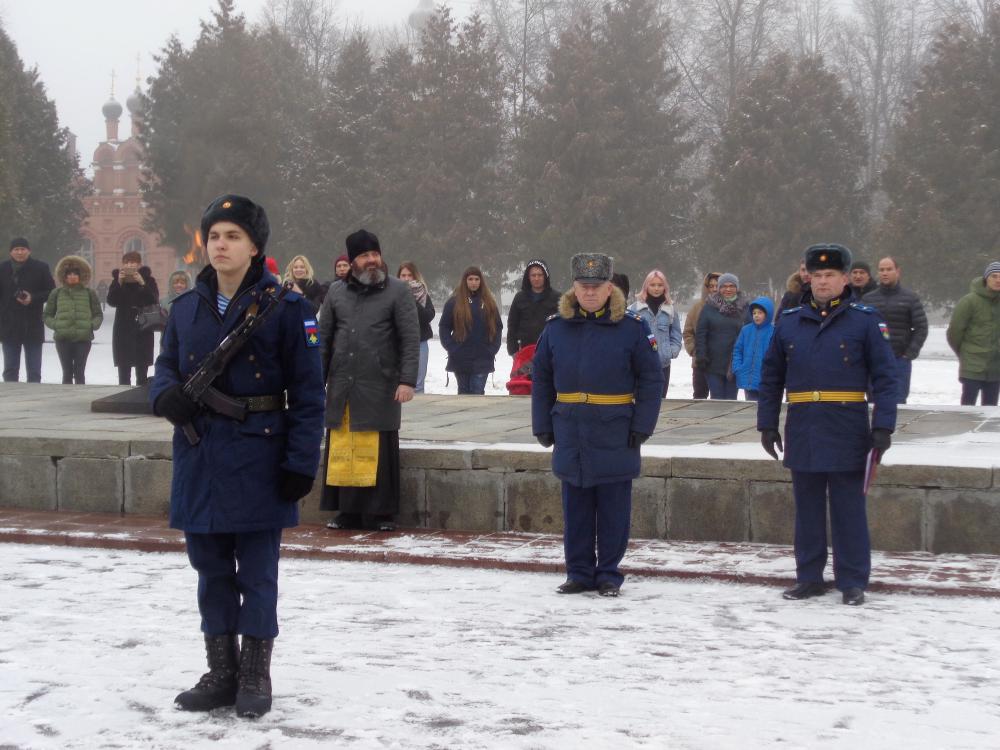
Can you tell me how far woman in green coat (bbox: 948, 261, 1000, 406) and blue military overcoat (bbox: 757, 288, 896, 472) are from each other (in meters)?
6.19

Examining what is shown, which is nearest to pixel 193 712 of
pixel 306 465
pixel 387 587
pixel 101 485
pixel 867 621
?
pixel 306 465

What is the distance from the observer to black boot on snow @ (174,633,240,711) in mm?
5090

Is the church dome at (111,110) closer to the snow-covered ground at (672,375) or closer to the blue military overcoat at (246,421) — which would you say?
the snow-covered ground at (672,375)

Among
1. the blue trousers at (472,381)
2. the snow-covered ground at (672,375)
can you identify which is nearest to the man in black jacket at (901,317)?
the blue trousers at (472,381)

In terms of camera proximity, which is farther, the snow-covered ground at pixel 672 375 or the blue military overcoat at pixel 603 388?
the snow-covered ground at pixel 672 375

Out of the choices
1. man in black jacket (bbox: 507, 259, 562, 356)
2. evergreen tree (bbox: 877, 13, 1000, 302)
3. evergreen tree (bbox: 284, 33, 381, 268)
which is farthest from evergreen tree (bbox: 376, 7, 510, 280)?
man in black jacket (bbox: 507, 259, 562, 356)

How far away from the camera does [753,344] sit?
13.4 metres

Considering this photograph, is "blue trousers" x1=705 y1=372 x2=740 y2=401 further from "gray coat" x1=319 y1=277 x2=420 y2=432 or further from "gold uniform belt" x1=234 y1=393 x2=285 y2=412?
"gold uniform belt" x1=234 y1=393 x2=285 y2=412

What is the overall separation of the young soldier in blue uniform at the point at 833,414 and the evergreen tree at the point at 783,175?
37967 millimetres

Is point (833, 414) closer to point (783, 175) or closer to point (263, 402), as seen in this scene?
point (263, 402)

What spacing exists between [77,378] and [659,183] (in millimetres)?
31751

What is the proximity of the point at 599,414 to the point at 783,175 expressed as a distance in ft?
129

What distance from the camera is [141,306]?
16.6 metres

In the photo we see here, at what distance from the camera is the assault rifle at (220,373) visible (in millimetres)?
4992
